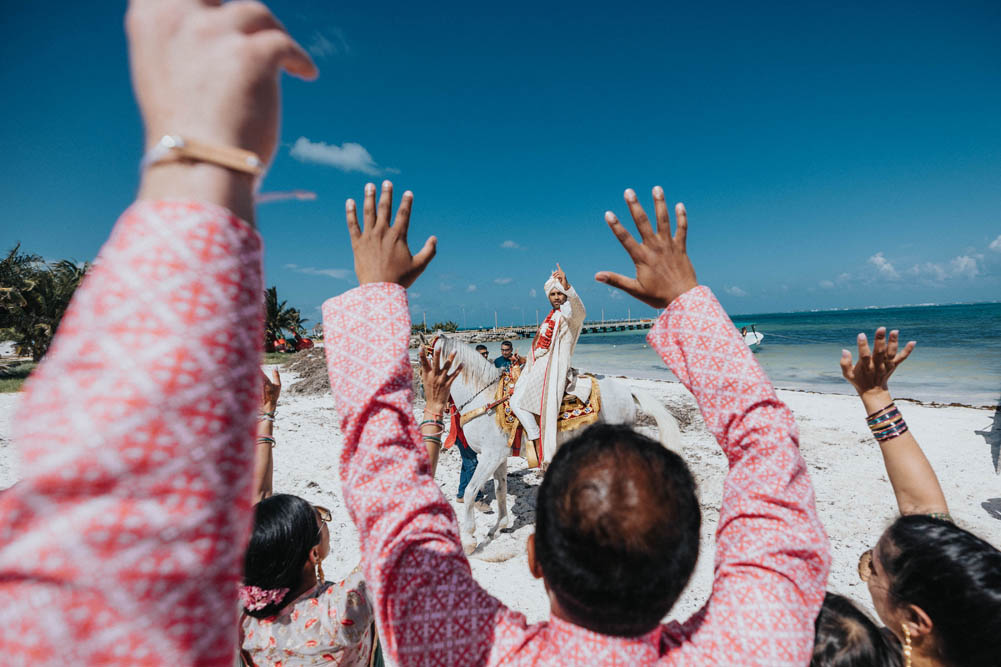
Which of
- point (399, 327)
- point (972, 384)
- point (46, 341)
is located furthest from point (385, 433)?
point (46, 341)

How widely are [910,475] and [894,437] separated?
0.12 m

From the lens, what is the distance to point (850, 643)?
1100 mm

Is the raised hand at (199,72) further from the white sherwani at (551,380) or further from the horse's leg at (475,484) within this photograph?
the horse's leg at (475,484)

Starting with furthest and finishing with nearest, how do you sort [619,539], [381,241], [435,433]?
[435,433] → [381,241] → [619,539]

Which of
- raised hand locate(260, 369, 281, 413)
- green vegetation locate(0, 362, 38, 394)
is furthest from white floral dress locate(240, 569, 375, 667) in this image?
green vegetation locate(0, 362, 38, 394)

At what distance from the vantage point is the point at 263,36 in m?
0.52

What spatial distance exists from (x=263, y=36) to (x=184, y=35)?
0.08m

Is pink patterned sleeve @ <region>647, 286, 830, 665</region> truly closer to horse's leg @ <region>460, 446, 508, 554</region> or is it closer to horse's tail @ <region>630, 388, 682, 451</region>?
horse's leg @ <region>460, 446, 508, 554</region>

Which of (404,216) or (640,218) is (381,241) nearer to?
(404,216)

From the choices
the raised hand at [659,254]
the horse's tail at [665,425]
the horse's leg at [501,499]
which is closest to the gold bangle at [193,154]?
the raised hand at [659,254]

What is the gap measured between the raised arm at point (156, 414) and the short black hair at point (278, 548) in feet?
3.96

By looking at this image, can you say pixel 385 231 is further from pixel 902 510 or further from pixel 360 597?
pixel 902 510

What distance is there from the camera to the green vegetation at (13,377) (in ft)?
39.1

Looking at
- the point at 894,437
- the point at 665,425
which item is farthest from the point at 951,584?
the point at 665,425
